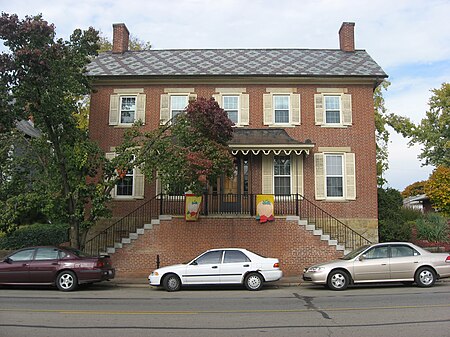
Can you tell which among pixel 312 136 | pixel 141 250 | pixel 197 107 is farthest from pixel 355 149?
pixel 141 250

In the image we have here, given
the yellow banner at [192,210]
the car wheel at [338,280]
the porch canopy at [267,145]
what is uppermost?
the porch canopy at [267,145]

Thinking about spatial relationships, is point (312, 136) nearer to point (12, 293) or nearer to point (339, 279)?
point (339, 279)

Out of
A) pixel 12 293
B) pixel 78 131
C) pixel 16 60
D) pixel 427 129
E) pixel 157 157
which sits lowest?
pixel 12 293

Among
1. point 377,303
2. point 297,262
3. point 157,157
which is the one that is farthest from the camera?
point 297,262

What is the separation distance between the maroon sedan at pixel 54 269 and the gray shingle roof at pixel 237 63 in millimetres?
9967

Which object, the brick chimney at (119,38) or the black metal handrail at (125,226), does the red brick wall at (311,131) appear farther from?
the brick chimney at (119,38)

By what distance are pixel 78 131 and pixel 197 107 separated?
4.91 m

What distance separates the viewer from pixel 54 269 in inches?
546

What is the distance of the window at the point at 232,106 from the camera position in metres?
21.0

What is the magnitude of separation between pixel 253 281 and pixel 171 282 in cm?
250

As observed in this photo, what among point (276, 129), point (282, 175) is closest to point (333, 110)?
point (276, 129)

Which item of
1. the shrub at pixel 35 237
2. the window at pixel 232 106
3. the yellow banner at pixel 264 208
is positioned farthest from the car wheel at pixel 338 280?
the shrub at pixel 35 237

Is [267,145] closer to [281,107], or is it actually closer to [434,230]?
[281,107]

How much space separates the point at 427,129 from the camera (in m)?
40.4
